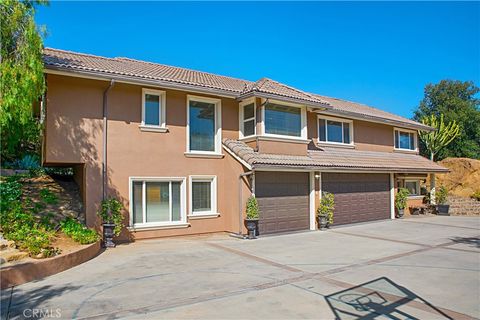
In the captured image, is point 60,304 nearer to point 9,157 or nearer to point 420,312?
point 420,312

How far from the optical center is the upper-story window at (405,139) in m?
23.5

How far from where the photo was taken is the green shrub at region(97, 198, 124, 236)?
11.7 metres

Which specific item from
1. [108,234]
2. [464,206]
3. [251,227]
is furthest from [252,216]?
[464,206]

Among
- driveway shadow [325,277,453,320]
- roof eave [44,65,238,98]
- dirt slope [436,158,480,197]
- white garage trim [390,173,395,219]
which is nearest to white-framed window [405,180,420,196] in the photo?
white garage trim [390,173,395,219]

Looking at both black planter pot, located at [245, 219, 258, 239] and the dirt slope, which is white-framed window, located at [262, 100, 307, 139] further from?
the dirt slope

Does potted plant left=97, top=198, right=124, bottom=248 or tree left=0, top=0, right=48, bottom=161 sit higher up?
tree left=0, top=0, right=48, bottom=161

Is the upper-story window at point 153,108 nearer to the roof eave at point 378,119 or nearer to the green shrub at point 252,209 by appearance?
the green shrub at point 252,209

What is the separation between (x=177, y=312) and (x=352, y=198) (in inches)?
543

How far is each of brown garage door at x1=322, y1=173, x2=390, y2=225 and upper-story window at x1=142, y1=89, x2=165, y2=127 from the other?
7790mm

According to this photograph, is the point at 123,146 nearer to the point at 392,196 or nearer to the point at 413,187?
the point at 392,196

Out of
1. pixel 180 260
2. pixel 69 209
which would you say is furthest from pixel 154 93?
pixel 180 260

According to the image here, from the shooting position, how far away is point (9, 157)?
18.4 m

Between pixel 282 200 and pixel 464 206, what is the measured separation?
16212 millimetres

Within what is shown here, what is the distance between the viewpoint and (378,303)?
20.8ft
